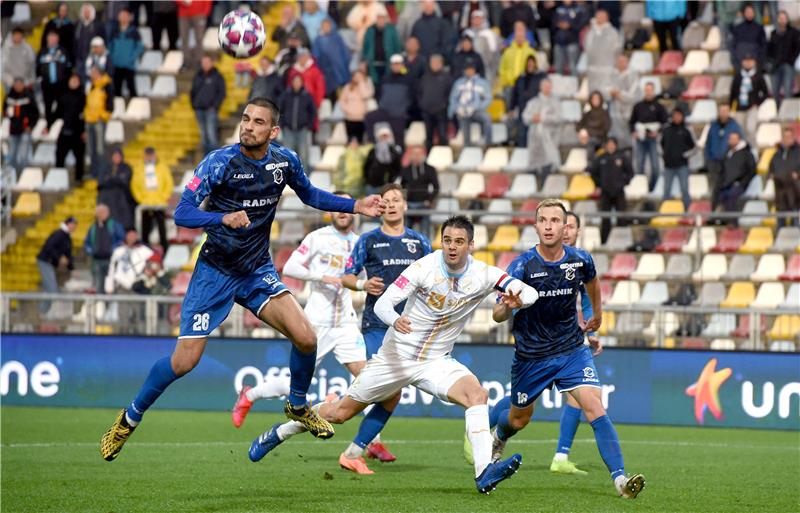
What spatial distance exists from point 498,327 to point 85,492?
9.82m

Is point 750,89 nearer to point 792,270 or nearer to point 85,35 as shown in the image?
point 792,270

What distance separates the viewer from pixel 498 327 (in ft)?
65.4

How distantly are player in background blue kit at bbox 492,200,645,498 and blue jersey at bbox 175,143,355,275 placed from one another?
1610 mm

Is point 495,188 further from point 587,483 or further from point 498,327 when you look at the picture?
point 587,483

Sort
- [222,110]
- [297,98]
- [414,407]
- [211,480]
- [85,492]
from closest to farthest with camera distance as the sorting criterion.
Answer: [85,492] → [211,480] → [414,407] → [297,98] → [222,110]

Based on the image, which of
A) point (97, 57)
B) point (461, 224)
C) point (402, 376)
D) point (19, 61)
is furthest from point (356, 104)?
point (461, 224)

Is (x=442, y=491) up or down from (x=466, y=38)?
down

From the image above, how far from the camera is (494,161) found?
984 inches

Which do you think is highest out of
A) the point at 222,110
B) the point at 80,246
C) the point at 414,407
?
the point at 222,110

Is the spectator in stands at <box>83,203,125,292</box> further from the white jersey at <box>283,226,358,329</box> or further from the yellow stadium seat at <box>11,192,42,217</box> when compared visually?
the white jersey at <box>283,226,358,329</box>

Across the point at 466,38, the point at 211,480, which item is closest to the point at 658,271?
the point at 466,38

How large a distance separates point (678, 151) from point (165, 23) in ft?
36.1

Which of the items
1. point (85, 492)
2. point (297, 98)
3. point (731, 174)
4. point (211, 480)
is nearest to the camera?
point (85, 492)

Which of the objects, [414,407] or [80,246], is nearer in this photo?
[414,407]
